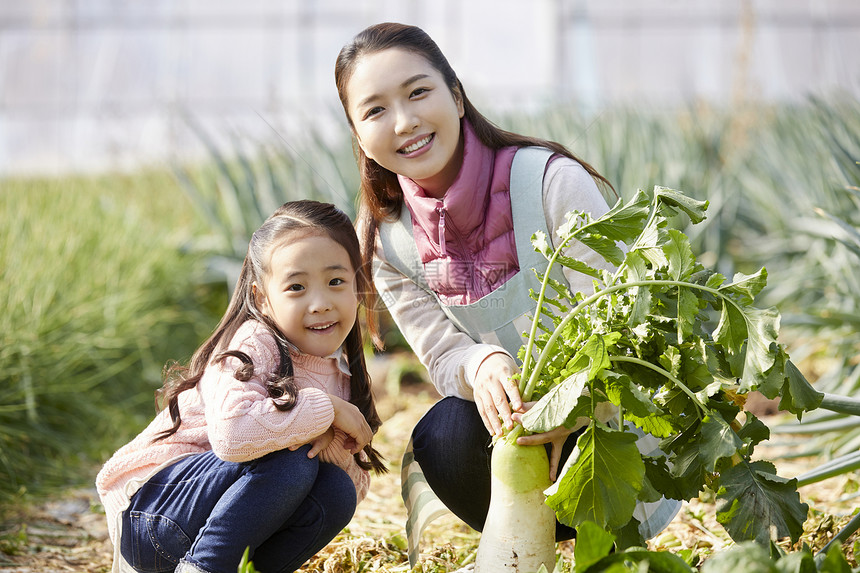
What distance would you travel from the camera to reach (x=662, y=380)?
4.03ft

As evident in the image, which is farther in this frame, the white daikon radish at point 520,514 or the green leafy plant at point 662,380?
the white daikon radish at point 520,514

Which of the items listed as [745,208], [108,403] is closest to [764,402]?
[745,208]

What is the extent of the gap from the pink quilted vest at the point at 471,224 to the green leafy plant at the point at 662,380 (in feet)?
0.89

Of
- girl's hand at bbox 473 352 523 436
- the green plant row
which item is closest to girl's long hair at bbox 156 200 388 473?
girl's hand at bbox 473 352 523 436

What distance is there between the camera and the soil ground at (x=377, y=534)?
63.7 inches

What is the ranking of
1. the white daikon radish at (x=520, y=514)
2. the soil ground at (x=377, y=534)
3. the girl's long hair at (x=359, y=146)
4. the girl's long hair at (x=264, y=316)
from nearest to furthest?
the white daikon radish at (x=520, y=514), the girl's long hair at (x=264, y=316), the girl's long hair at (x=359, y=146), the soil ground at (x=377, y=534)

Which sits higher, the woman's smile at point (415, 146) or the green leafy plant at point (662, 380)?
the woman's smile at point (415, 146)

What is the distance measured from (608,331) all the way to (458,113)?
1.86ft

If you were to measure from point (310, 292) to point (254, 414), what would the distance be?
235 millimetres

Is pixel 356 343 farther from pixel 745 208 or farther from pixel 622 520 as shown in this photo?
pixel 745 208

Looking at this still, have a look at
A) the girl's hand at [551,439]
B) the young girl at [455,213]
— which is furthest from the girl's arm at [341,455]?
the girl's hand at [551,439]

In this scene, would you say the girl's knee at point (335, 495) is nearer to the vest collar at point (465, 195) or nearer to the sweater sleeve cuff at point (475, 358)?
the sweater sleeve cuff at point (475, 358)

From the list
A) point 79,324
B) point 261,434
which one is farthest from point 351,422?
point 79,324

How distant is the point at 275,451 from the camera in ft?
4.40
